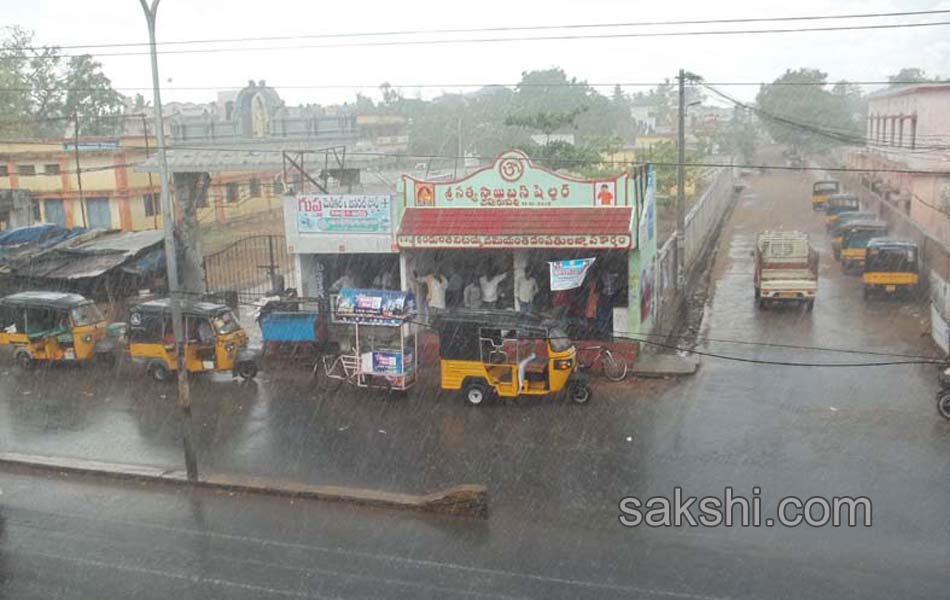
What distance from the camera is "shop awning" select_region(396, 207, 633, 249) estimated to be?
60.9ft

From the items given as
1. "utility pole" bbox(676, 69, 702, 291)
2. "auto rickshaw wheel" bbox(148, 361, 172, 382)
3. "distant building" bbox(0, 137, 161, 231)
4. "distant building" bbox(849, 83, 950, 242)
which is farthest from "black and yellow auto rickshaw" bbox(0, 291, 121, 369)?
"distant building" bbox(849, 83, 950, 242)

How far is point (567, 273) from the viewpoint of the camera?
60.0 ft

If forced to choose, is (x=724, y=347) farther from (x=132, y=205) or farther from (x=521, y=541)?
(x=132, y=205)

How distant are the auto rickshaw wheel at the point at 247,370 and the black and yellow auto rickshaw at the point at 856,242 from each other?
20413 millimetres

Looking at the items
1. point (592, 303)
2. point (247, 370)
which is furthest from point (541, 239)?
point (247, 370)

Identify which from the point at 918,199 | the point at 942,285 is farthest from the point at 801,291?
the point at 918,199

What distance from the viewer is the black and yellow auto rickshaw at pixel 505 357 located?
16.6 metres

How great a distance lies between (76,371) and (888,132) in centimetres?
3905

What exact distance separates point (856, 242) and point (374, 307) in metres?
19.3

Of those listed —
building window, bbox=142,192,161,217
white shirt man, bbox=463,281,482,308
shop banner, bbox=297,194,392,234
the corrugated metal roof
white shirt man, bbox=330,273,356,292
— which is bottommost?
white shirt man, bbox=463,281,482,308

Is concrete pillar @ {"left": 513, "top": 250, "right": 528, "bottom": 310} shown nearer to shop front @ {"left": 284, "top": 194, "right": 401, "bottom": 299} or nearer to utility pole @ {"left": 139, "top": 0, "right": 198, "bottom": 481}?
shop front @ {"left": 284, "top": 194, "right": 401, "bottom": 299}

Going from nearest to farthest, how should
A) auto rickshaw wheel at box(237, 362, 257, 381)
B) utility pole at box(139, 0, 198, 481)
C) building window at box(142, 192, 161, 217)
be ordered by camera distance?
utility pole at box(139, 0, 198, 481)
auto rickshaw wheel at box(237, 362, 257, 381)
building window at box(142, 192, 161, 217)

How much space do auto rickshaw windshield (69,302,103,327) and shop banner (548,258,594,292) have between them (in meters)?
11.3

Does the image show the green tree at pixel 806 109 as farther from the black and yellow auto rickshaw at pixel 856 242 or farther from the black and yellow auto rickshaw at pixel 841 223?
the black and yellow auto rickshaw at pixel 856 242
